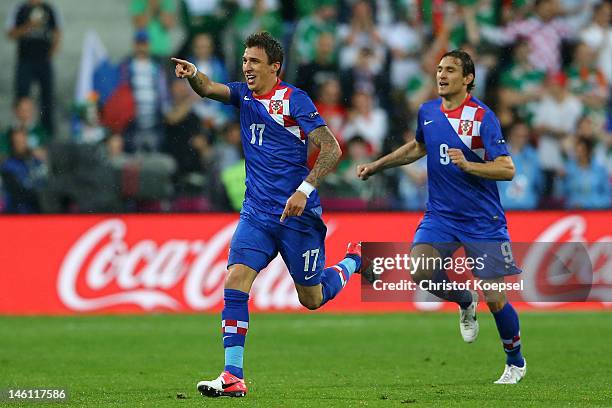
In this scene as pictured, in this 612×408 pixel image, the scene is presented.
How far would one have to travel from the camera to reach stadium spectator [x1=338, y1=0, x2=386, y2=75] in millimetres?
17375

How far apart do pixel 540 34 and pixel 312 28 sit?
3580 millimetres

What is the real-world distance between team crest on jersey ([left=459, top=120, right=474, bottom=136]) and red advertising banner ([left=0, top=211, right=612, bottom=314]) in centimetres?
636

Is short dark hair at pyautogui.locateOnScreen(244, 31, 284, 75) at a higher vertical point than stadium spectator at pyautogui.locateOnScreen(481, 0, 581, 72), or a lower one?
lower

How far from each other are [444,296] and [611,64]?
33.7 ft

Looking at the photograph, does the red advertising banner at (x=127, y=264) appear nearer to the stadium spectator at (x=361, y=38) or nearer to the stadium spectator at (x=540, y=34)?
the stadium spectator at (x=361, y=38)

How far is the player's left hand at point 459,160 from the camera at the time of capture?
28.1 feet

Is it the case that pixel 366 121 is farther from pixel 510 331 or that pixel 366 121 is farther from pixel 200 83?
pixel 200 83

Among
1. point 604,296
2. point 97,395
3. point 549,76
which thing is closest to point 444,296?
point 97,395

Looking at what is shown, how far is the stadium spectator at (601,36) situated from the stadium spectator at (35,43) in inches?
317

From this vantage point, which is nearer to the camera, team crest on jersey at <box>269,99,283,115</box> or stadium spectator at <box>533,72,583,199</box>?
team crest on jersey at <box>269,99,283,115</box>

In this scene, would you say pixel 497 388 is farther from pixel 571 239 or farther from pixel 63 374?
pixel 571 239

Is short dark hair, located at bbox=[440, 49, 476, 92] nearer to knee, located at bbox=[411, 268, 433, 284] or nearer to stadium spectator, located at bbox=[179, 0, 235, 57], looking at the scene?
knee, located at bbox=[411, 268, 433, 284]

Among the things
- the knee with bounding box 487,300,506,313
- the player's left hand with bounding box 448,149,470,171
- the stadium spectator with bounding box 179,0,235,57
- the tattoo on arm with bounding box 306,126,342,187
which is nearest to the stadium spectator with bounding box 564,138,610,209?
the stadium spectator with bounding box 179,0,235,57

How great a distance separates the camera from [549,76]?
1784cm
